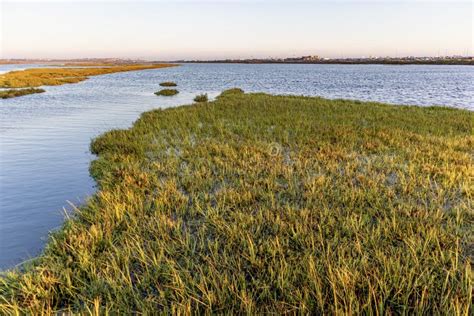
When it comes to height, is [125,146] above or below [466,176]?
above

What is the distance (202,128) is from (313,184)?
1010 cm

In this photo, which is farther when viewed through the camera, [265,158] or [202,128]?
[202,128]

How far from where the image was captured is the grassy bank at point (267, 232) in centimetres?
417

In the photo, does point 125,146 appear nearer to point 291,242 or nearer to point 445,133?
point 291,242

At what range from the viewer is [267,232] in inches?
242

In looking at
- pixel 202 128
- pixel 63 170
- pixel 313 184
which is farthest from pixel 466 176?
pixel 63 170

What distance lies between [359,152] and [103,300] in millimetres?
11198

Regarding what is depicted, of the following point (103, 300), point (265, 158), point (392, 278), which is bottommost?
point (103, 300)

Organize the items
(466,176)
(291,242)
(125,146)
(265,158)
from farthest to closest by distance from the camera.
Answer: (125,146) < (265,158) < (466,176) < (291,242)

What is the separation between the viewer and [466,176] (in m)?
9.29

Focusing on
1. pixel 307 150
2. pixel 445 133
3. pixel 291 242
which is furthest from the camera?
pixel 445 133

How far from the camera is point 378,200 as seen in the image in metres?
7.47

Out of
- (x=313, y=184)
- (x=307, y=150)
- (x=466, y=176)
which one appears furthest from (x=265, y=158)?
(x=466, y=176)

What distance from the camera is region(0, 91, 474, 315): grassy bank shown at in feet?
13.7
